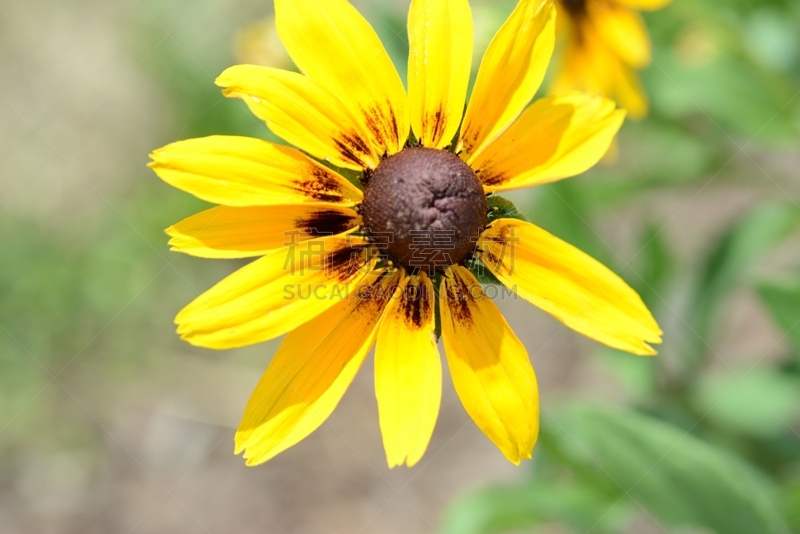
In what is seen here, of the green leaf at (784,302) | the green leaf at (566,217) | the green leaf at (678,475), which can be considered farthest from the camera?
the green leaf at (566,217)

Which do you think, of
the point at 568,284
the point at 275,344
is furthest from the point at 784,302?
the point at 275,344

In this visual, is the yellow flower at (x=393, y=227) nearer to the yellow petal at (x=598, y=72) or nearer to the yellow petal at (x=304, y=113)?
the yellow petal at (x=304, y=113)

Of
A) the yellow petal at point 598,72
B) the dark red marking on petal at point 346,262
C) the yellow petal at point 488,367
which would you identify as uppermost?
the dark red marking on petal at point 346,262

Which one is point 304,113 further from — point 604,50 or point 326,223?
point 604,50

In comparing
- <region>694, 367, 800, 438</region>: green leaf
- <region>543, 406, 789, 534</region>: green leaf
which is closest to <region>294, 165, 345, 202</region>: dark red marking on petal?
<region>543, 406, 789, 534</region>: green leaf

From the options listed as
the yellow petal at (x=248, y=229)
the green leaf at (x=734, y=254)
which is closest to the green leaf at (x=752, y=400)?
the green leaf at (x=734, y=254)

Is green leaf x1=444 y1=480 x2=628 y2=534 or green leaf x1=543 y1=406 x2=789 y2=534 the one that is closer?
green leaf x1=543 y1=406 x2=789 y2=534

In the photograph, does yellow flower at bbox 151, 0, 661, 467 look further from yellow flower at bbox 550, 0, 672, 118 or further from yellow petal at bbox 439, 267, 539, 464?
yellow flower at bbox 550, 0, 672, 118
